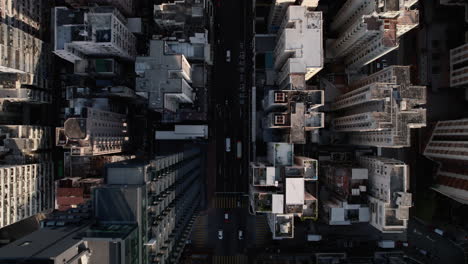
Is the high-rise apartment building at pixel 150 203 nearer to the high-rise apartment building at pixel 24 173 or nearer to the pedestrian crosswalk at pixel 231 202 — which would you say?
the pedestrian crosswalk at pixel 231 202

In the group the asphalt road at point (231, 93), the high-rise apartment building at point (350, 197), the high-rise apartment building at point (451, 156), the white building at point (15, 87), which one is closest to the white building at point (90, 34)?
the white building at point (15, 87)

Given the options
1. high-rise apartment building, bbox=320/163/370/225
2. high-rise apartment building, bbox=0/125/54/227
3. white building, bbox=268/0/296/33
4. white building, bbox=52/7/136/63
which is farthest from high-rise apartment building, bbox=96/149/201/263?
white building, bbox=268/0/296/33

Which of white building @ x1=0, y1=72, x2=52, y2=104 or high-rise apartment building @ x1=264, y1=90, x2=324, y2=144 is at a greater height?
white building @ x1=0, y1=72, x2=52, y2=104

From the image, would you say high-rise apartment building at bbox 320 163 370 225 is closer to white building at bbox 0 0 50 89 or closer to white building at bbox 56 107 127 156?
white building at bbox 56 107 127 156

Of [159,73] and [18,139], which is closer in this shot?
[159,73]

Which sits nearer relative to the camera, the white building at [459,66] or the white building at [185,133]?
the white building at [459,66]

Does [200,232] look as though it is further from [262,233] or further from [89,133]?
[89,133]

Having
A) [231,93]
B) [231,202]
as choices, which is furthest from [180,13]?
[231,202]
